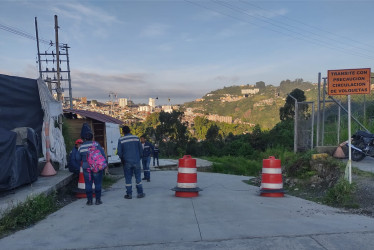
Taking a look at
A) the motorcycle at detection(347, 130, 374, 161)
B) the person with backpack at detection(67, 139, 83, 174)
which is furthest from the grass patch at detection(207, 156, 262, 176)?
the person with backpack at detection(67, 139, 83, 174)

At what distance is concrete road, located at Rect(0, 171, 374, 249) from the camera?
502cm

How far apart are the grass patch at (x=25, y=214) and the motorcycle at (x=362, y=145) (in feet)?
32.4

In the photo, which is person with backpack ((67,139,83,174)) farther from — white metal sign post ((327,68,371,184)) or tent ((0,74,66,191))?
white metal sign post ((327,68,371,184))

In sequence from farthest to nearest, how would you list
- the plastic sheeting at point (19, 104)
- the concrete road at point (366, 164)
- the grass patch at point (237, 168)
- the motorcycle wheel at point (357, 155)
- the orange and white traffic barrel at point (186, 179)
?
the grass patch at point (237, 168), the motorcycle wheel at point (357, 155), the concrete road at point (366, 164), the plastic sheeting at point (19, 104), the orange and white traffic barrel at point (186, 179)

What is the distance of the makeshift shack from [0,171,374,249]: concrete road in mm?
10299

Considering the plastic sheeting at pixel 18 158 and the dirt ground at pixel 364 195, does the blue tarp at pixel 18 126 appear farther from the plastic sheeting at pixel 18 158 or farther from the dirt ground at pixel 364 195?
the dirt ground at pixel 364 195

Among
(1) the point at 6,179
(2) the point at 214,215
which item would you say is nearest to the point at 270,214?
(2) the point at 214,215

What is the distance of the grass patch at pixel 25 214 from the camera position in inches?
231

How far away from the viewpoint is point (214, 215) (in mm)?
6711

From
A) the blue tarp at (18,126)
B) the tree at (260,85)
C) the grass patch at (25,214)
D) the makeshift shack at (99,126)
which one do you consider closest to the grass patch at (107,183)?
the blue tarp at (18,126)

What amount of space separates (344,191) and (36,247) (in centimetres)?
606

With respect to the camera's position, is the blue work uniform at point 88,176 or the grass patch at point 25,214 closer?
the grass patch at point 25,214

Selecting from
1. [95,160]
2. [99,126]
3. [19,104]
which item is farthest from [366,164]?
[99,126]

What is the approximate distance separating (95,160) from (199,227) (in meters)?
3.22
